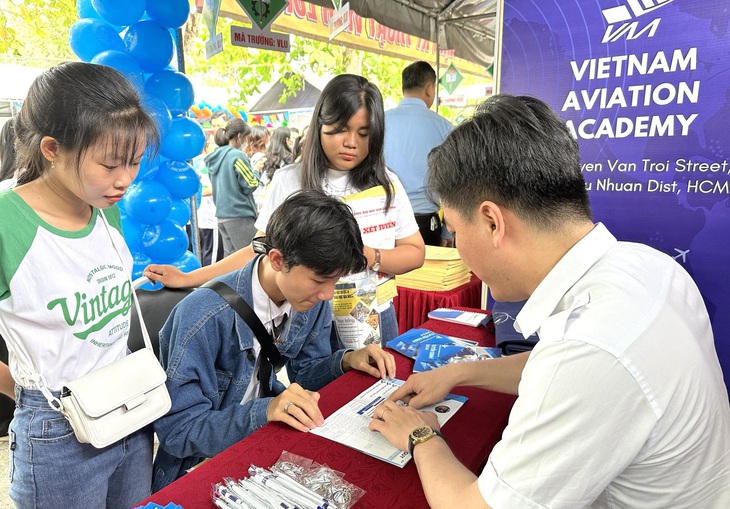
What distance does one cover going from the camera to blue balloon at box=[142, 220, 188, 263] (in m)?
2.70

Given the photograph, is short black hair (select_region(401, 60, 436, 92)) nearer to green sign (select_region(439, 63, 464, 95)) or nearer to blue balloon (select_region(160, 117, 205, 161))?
blue balloon (select_region(160, 117, 205, 161))

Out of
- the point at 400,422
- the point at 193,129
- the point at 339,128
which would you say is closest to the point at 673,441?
the point at 400,422

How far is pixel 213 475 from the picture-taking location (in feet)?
3.18

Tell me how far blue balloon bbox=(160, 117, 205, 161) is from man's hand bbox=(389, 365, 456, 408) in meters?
2.03

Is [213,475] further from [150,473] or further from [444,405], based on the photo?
[444,405]

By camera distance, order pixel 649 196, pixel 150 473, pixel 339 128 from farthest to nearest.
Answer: pixel 649 196
pixel 339 128
pixel 150 473

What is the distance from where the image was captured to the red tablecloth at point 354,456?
919 mm

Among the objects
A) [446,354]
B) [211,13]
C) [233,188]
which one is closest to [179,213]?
[211,13]

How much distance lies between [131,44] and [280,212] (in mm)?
1709

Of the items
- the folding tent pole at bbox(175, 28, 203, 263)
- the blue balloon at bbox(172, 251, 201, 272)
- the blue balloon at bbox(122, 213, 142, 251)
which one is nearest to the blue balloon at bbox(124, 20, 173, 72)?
the folding tent pole at bbox(175, 28, 203, 263)

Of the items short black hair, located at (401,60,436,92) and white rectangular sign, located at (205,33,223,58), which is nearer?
white rectangular sign, located at (205,33,223,58)

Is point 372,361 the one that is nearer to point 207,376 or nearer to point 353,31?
point 207,376

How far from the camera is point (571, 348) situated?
28.3 inches

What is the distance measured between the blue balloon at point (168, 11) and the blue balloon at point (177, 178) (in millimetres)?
721
